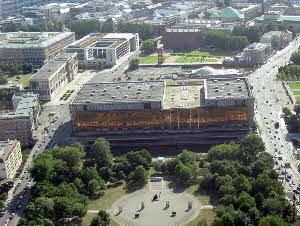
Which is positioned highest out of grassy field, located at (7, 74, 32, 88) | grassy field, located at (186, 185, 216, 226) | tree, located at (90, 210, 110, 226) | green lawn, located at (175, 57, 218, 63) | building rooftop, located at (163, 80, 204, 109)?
building rooftop, located at (163, 80, 204, 109)

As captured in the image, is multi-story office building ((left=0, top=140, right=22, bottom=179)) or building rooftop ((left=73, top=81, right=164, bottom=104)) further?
building rooftop ((left=73, top=81, right=164, bottom=104))

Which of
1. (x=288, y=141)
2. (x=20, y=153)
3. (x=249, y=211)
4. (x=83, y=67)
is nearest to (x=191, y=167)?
(x=249, y=211)

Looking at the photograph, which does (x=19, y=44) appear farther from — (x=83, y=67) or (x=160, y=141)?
(x=160, y=141)

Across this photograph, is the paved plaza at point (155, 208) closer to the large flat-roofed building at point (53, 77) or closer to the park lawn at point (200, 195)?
the park lawn at point (200, 195)

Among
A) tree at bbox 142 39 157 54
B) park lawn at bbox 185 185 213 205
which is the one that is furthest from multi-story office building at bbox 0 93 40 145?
tree at bbox 142 39 157 54

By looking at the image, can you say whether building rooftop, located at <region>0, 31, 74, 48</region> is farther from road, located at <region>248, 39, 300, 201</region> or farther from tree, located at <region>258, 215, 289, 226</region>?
tree, located at <region>258, 215, 289, 226</region>

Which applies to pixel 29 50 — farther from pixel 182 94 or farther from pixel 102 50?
pixel 182 94
